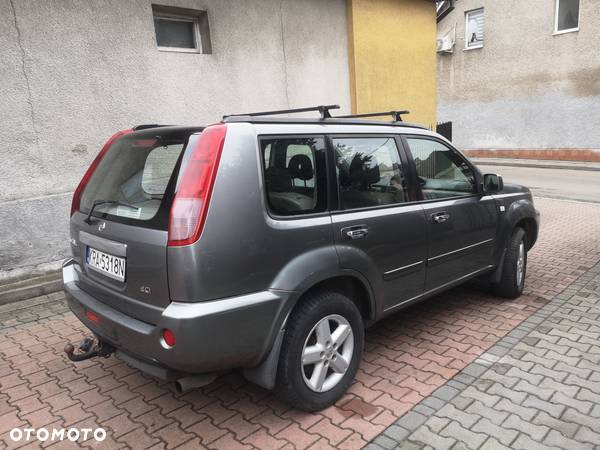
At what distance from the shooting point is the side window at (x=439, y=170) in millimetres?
3658

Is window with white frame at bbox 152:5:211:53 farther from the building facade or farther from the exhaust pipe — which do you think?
the exhaust pipe

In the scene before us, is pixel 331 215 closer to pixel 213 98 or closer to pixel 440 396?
pixel 440 396

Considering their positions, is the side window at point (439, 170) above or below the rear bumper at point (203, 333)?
above

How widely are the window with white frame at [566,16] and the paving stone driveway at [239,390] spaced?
16.8 metres

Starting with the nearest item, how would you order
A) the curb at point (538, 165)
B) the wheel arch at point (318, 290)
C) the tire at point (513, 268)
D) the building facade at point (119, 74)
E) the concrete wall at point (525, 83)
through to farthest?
1. the wheel arch at point (318, 290)
2. the tire at point (513, 268)
3. the building facade at point (119, 74)
4. the curb at point (538, 165)
5. the concrete wall at point (525, 83)

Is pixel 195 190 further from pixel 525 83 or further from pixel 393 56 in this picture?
pixel 525 83

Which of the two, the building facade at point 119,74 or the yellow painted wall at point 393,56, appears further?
A: the yellow painted wall at point 393,56

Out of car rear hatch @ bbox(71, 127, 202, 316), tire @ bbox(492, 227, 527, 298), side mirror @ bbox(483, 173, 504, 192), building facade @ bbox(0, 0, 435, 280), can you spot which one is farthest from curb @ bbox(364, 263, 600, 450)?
building facade @ bbox(0, 0, 435, 280)

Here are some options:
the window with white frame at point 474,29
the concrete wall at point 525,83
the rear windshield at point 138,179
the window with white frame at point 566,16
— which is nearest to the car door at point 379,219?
the rear windshield at point 138,179

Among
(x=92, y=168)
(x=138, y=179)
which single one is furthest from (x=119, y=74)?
(x=138, y=179)

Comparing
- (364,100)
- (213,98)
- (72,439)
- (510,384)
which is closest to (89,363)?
(72,439)

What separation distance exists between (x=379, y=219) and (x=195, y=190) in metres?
1.33

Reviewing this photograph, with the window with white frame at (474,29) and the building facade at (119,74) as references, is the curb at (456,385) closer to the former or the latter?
the building facade at (119,74)

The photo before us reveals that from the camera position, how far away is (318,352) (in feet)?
9.36
